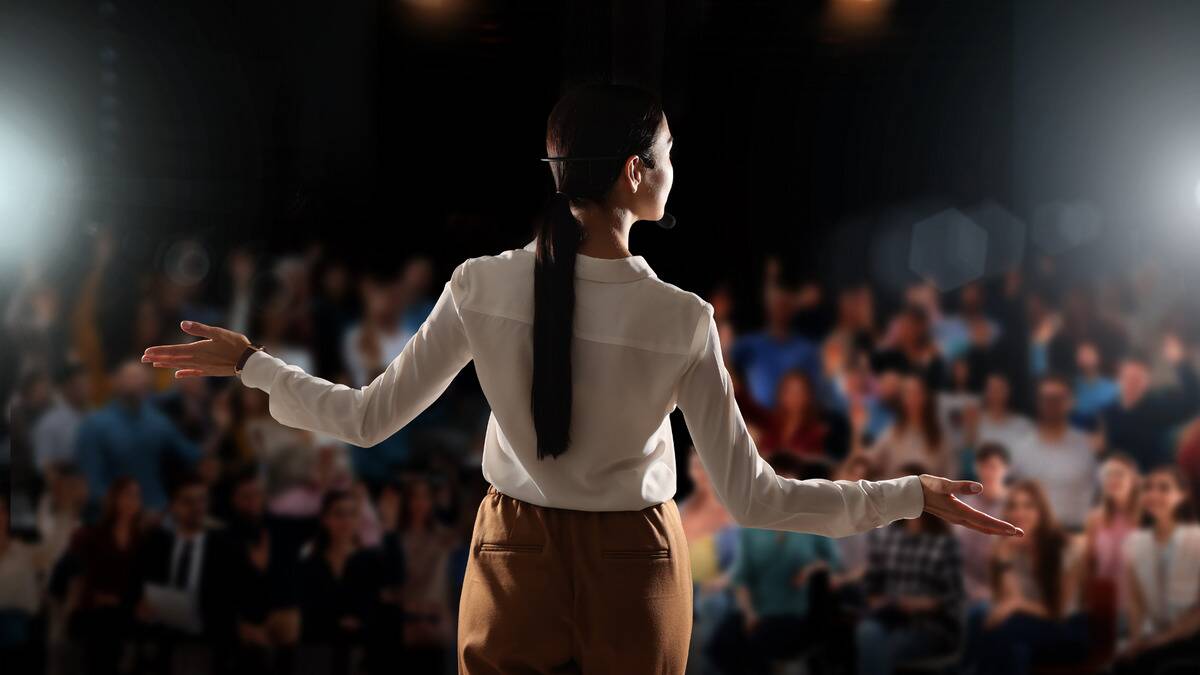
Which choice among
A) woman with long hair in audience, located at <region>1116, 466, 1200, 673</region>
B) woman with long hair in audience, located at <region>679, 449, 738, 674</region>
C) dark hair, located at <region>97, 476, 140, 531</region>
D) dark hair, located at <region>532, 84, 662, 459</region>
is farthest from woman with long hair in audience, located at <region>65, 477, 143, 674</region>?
woman with long hair in audience, located at <region>1116, 466, 1200, 673</region>

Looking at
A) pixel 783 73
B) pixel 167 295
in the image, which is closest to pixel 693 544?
pixel 783 73

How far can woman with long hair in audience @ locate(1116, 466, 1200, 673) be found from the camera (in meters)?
3.85

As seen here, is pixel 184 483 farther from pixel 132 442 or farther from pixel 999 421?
pixel 999 421

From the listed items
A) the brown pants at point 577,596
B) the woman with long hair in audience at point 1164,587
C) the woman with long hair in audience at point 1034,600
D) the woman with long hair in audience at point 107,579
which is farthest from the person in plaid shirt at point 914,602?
the brown pants at point 577,596

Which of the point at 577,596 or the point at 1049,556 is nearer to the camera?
the point at 577,596

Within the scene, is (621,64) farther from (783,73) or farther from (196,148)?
(196,148)

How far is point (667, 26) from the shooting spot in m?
3.48

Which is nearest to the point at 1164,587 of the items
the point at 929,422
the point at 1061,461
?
the point at 1061,461

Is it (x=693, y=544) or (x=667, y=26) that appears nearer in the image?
(x=667, y=26)

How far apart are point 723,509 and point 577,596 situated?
2.66 meters

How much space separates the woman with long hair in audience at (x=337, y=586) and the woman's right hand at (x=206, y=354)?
2.64m

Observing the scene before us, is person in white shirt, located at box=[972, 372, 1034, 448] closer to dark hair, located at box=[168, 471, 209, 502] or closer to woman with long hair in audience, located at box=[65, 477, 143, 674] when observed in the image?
dark hair, located at box=[168, 471, 209, 502]

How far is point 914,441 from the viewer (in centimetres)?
396

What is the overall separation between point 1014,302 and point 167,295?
2.98m
